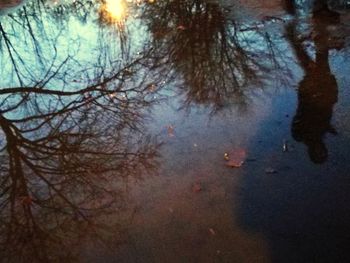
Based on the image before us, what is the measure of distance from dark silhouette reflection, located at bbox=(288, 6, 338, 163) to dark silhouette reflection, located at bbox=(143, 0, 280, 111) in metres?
0.63

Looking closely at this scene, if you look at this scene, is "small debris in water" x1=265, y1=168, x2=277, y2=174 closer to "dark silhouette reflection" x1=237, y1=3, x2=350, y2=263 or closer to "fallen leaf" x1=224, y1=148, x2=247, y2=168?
"dark silhouette reflection" x1=237, y1=3, x2=350, y2=263

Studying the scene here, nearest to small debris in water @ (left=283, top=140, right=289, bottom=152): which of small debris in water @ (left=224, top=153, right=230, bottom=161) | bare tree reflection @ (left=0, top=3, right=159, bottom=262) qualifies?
small debris in water @ (left=224, top=153, right=230, bottom=161)

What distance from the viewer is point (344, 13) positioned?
25.8 feet

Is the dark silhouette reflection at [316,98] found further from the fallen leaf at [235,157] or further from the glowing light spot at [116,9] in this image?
the glowing light spot at [116,9]

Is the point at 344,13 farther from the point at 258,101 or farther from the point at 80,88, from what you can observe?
the point at 80,88

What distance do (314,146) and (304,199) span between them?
32.7 inches

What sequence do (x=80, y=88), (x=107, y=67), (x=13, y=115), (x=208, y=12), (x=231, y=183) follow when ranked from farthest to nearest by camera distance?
(x=208, y=12), (x=107, y=67), (x=80, y=88), (x=13, y=115), (x=231, y=183)

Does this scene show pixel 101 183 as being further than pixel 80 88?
No

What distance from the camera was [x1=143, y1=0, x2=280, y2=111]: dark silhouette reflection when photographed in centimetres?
612

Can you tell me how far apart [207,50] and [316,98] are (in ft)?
7.66

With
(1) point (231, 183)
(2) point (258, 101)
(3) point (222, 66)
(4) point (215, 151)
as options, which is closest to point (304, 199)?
(1) point (231, 183)

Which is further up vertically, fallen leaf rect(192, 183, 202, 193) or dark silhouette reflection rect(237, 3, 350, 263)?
fallen leaf rect(192, 183, 202, 193)

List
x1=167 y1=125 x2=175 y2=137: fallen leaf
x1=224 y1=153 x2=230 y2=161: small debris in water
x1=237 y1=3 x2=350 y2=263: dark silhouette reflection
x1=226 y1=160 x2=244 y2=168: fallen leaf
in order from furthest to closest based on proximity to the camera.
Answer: x1=167 y1=125 x2=175 y2=137: fallen leaf, x1=224 y1=153 x2=230 y2=161: small debris in water, x1=226 y1=160 x2=244 y2=168: fallen leaf, x1=237 y1=3 x2=350 y2=263: dark silhouette reflection

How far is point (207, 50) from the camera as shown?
284 inches
